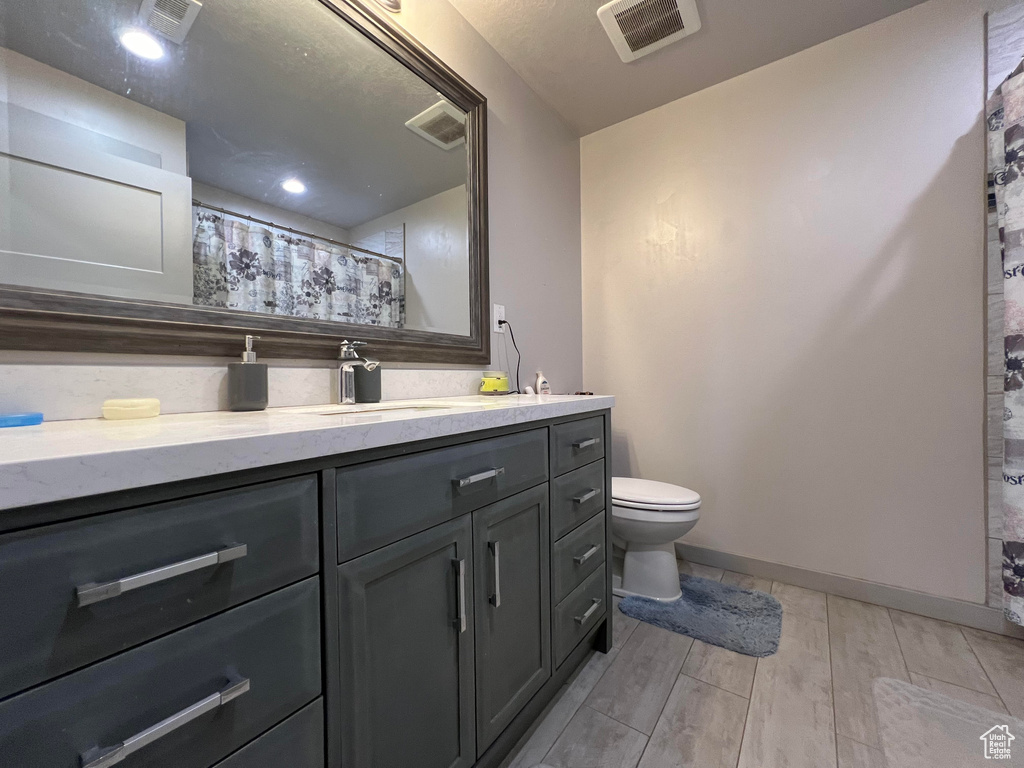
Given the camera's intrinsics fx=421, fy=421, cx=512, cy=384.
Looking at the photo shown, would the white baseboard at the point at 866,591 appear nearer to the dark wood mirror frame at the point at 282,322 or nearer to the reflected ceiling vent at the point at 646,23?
the dark wood mirror frame at the point at 282,322

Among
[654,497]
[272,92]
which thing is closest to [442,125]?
[272,92]

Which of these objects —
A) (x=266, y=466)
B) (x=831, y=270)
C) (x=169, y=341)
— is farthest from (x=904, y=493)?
(x=169, y=341)

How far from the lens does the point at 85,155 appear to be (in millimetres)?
Result: 780

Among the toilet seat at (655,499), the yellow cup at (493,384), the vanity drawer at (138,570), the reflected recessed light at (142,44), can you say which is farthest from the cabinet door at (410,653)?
the reflected recessed light at (142,44)

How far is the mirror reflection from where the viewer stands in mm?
753

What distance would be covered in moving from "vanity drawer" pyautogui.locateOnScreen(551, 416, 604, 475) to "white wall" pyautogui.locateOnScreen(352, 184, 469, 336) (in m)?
0.61

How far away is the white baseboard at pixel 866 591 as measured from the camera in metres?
1.49

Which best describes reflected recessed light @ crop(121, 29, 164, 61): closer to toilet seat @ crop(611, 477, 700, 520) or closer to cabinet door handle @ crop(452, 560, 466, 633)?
cabinet door handle @ crop(452, 560, 466, 633)

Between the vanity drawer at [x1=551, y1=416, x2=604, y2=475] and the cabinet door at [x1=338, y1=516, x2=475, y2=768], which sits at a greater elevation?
the vanity drawer at [x1=551, y1=416, x2=604, y2=475]

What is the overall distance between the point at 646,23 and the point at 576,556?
1980 millimetres

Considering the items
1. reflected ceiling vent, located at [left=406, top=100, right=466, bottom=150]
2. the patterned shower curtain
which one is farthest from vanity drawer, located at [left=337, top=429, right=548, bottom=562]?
the patterned shower curtain

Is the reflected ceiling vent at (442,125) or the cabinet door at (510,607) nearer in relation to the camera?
the cabinet door at (510,607)

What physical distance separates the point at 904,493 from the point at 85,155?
8.56ft

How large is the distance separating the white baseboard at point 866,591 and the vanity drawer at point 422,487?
1486 millimetres
